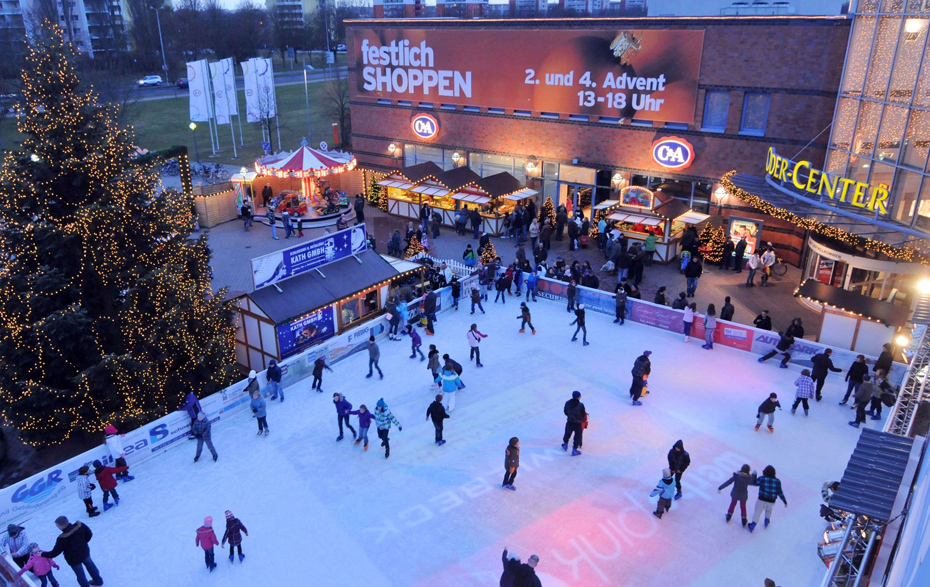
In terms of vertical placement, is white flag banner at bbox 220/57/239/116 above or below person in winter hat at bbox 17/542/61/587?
above

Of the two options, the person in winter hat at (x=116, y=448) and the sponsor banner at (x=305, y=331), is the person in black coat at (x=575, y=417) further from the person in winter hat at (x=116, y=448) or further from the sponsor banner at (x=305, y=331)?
the person in winter hat at (x=116, y=448)

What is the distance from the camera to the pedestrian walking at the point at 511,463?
→ 11.6 m

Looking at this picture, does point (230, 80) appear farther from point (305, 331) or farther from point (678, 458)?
point (678, 458)

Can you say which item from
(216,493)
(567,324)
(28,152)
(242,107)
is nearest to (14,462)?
(216,493)

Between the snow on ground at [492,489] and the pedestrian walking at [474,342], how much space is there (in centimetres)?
33

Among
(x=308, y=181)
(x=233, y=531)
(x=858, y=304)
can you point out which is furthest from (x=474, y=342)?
(x=308, y=181)

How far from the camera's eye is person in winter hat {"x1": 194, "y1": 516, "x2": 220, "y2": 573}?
33.1ft

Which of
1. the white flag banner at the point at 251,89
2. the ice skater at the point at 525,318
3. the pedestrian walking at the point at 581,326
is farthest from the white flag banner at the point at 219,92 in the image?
the pedestrian walking at the point at 581,326

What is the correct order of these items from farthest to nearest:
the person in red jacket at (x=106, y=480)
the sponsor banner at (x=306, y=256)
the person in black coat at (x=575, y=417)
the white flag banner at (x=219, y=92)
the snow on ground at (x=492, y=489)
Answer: the white flag banner at (x=219, y=92), the sponsor banner at (x=306, y=256), the person in black coat at (x=575, y=417), the person in red jacket at (x=106, y=480), the snow on ground at (x=492, y=489)

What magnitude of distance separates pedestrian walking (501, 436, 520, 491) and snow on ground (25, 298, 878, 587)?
0.21 m

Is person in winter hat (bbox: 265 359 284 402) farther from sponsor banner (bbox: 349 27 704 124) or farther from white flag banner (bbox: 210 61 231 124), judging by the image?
white flag banner (bbox: 210 61 231 124)

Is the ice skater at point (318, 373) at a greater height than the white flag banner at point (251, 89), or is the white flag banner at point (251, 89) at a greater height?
the white flag banner at point (251, 89)

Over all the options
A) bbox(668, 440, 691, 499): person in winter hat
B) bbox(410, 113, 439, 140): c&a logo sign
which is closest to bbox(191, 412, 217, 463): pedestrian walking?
bbox(668, 440, 691, 499): person in winter hat

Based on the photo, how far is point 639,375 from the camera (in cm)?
1447
